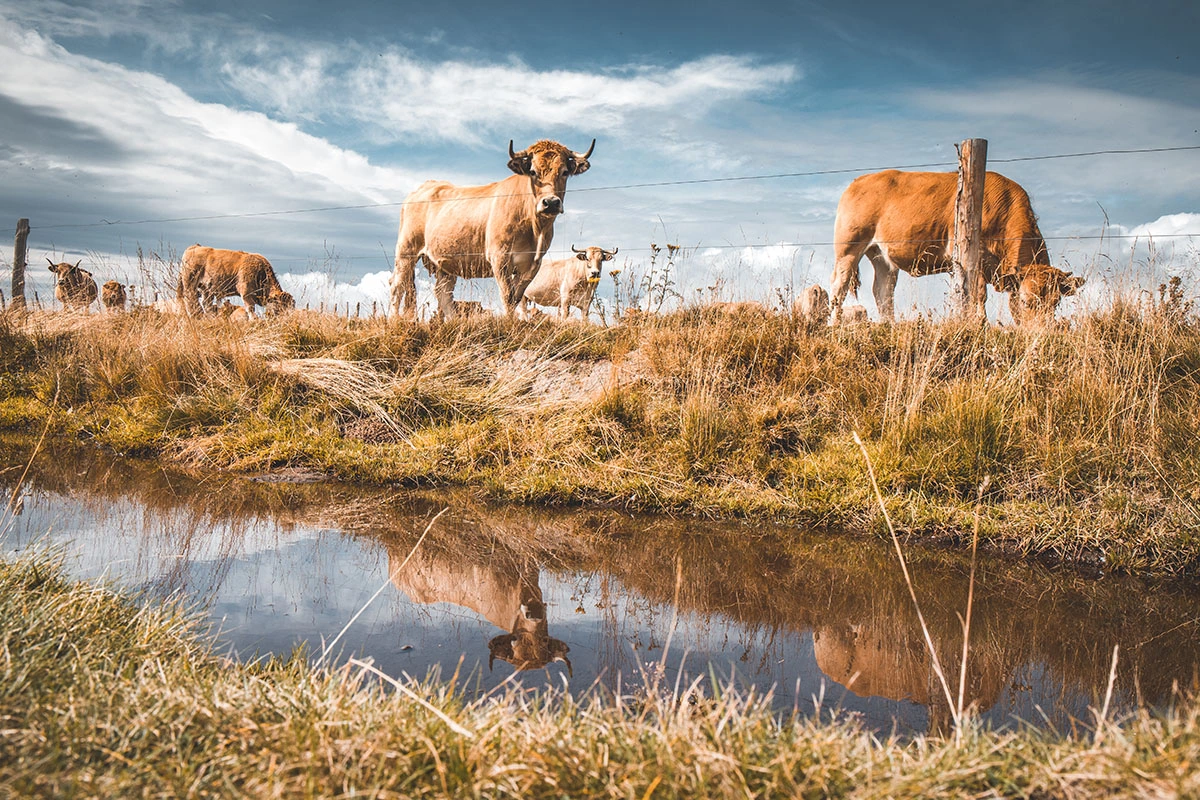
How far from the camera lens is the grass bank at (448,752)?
6.03 ft

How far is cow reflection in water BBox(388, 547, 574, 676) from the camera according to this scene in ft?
11.1

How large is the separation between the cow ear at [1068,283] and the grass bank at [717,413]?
3.48 ft

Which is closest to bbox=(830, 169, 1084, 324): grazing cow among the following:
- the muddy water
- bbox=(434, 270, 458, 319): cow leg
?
the muddy water

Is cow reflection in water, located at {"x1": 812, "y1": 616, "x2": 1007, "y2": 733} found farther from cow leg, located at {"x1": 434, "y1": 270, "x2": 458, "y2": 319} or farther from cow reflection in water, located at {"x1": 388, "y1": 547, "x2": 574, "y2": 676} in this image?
cow leg, located at {"x1": 434, "y1": 270, "x2": 458, "y2": 319}

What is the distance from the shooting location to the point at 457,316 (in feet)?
32.5

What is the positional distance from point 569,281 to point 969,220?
37.7ft

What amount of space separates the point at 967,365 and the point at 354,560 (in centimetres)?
563

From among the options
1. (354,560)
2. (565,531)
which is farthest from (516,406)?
(354,560)

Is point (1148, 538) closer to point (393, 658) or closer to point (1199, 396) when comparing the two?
point (1199, 396)

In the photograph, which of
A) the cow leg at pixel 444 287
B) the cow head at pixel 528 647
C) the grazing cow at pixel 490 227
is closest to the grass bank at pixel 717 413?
the grazing cow at pixel 490 227

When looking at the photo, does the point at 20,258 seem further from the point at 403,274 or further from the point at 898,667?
the point at 898,667

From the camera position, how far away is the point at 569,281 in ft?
62.5

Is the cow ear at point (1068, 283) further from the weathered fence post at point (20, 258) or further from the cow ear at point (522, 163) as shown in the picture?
the weathered fence post at point (20, 258)

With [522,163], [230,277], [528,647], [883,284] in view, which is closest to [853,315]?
[883,284]
